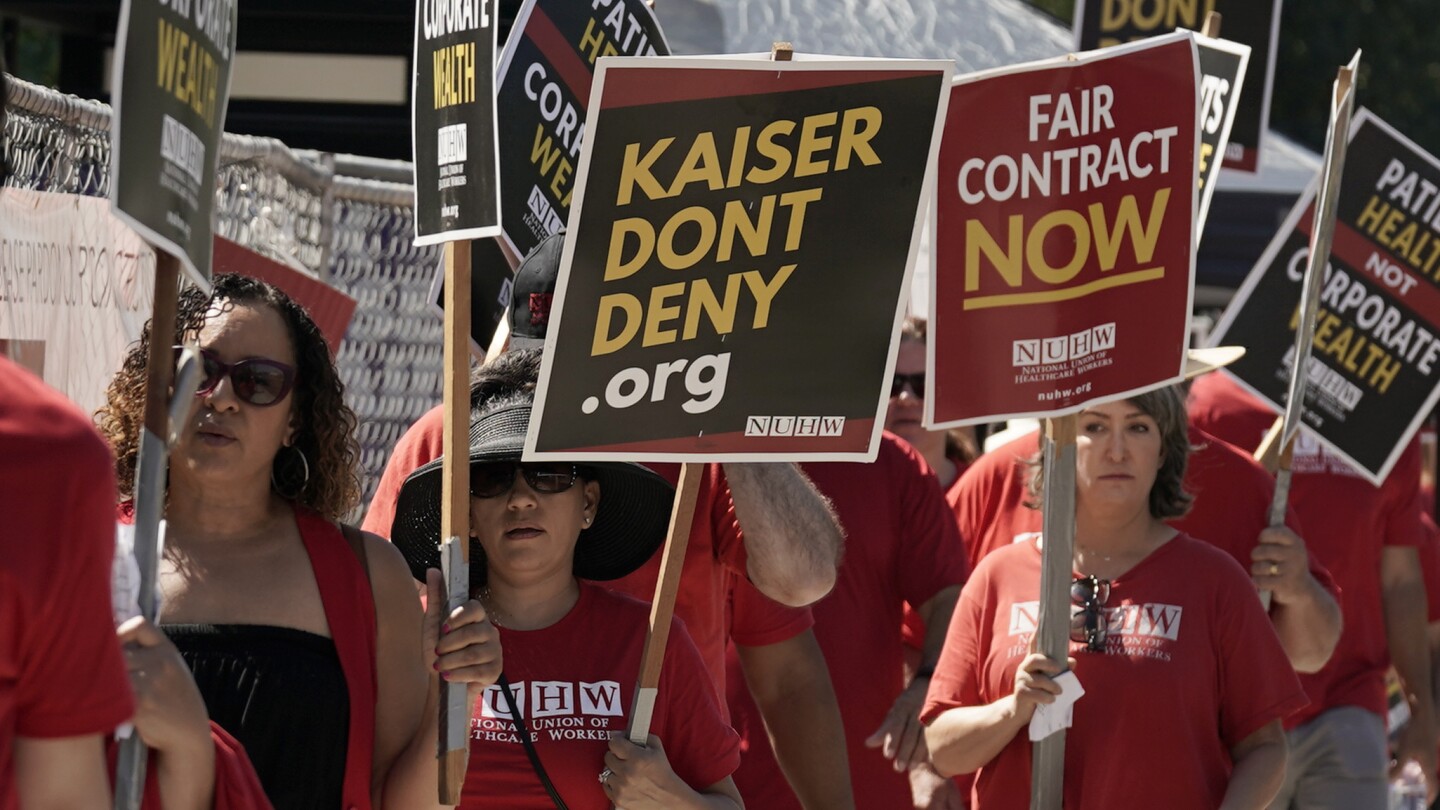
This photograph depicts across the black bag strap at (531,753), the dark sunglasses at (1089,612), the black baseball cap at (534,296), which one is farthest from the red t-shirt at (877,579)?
the black bag strap at (531,753)

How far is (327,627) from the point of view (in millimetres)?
3242

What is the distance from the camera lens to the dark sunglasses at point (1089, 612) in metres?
4.40

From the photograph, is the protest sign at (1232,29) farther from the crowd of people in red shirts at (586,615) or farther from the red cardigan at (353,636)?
the red cardigan at (353,636)

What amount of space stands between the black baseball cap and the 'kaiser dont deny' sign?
1.63 ft

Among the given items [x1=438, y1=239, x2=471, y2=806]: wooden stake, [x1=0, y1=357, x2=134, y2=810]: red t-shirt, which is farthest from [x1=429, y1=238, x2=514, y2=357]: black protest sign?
[x1=0, y1=357, x2=134, y2=810]: red t-shirt

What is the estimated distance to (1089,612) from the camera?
4.43m

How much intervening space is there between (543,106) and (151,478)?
2.20 meters

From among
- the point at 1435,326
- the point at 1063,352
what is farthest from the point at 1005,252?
the point at 1435,326

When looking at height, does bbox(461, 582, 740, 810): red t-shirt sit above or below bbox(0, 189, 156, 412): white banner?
below

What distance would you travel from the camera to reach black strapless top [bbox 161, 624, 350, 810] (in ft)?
10.2

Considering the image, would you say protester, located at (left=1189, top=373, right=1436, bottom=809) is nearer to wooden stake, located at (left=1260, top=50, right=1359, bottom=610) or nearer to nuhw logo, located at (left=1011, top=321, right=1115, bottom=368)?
wooden stake, located at (left=1260, top=50, right=1359, bottom=610)

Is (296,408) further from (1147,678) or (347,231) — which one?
(347,231)

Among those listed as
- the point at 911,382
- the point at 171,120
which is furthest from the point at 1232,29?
the point at 171,120

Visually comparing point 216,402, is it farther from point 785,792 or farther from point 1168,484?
point 1168,484
